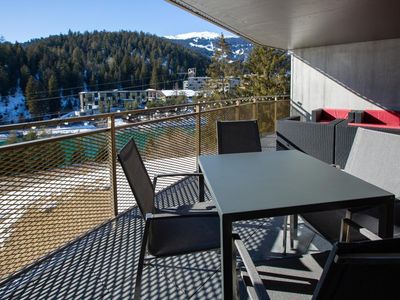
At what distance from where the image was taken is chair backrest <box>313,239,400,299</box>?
92cm

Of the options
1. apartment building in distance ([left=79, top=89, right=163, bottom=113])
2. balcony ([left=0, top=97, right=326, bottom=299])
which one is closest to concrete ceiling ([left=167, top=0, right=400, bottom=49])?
balcony ([left=0, top=97, right=326, bottom=299])

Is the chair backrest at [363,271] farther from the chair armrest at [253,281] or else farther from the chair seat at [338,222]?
the chair seat at [338,222]

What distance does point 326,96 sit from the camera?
36.5ft

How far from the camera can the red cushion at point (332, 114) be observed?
10407mm

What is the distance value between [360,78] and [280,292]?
9.76m

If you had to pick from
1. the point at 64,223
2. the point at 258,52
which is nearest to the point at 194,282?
the point at 64,223

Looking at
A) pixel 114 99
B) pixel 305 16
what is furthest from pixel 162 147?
pixel 114 99

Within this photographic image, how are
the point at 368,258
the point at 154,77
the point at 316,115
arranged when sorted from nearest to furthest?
the point at 368,258
the point at 316,115
the point at 154,77

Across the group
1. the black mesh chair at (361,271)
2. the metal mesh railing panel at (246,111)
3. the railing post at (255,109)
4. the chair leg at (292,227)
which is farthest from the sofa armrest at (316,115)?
the black mesh chair at (361,271)

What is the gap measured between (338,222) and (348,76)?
9.05 metres

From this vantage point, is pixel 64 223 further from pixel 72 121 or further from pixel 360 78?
pixel 360 78

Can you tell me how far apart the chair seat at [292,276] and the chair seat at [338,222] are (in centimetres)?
34

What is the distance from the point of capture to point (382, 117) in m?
9.45

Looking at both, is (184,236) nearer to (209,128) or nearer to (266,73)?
(209,128)
